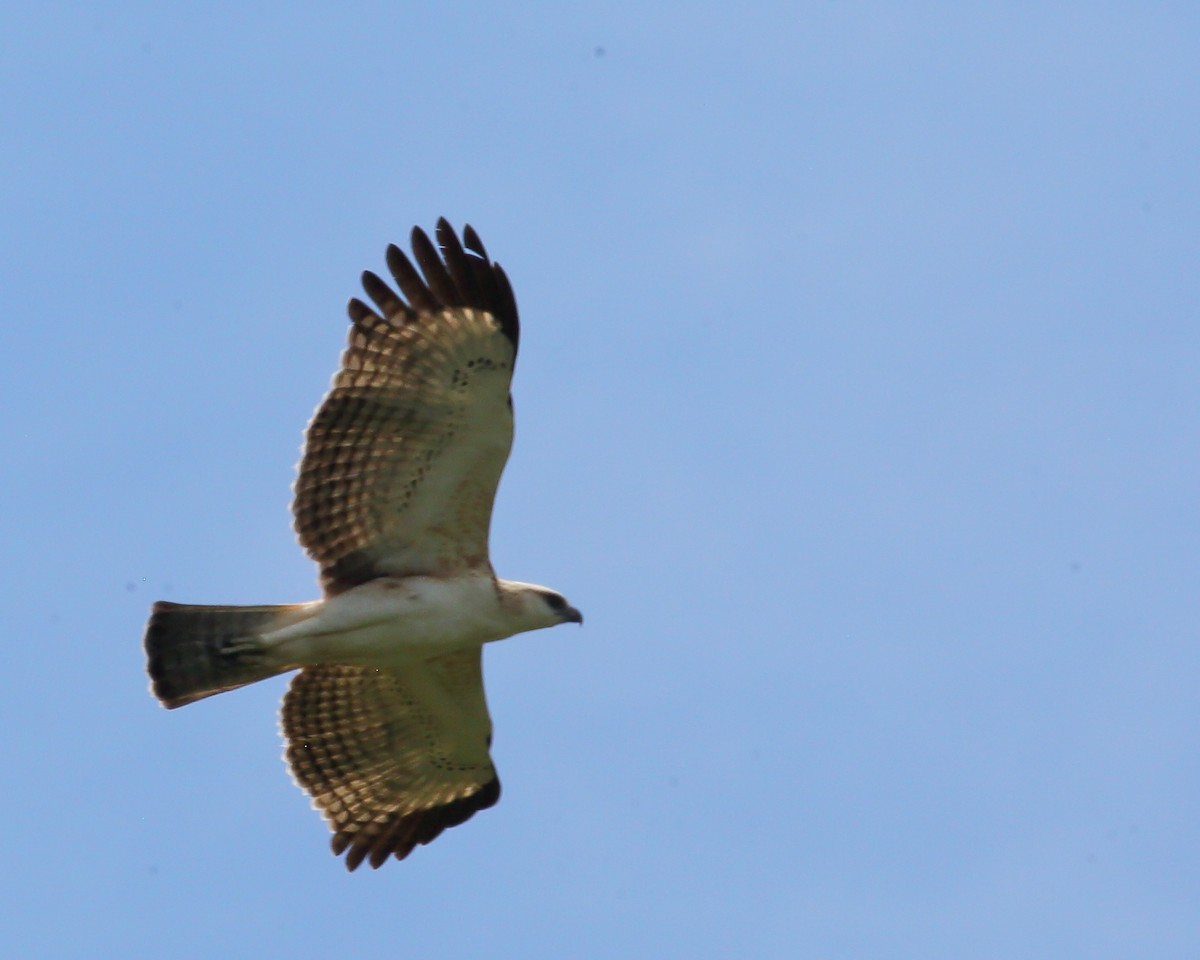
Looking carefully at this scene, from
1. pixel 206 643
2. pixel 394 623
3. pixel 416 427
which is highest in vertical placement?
pixel 416 427

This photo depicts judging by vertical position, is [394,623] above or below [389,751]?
above

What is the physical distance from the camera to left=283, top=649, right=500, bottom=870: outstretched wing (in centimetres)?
1380

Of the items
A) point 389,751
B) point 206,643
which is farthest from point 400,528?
point 389,751

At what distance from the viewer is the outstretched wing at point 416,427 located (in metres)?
12.6

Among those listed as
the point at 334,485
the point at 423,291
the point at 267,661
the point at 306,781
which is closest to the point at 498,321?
the point at 423,291

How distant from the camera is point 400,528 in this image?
13203 millimetres

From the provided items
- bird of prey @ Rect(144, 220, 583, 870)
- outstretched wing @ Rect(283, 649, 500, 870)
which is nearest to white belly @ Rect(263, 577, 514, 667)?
bird of prey @ Rect(144, 220, 583, 870)

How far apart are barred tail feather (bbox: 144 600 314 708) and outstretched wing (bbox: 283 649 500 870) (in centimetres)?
87

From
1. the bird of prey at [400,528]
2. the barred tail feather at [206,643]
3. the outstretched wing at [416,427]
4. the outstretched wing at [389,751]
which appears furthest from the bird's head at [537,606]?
the barred tail feather at [206,643]

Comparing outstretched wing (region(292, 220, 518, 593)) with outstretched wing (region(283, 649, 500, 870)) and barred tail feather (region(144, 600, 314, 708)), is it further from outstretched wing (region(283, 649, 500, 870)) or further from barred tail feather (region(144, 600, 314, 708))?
outstretched wing (region(283, 649, 500, 870))

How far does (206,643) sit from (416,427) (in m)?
1.95

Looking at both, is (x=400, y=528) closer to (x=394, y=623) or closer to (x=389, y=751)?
(x=394, y=623)

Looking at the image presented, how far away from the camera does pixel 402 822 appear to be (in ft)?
46.9

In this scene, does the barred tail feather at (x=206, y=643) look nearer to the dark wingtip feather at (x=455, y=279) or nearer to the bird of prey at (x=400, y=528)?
Result: the bird of prey at (x=400, y=528)
